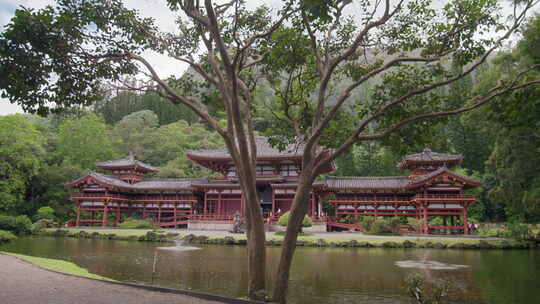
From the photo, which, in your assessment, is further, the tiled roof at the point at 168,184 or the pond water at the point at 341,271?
the tiled roof at the point at 168,184

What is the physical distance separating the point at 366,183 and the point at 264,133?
916 inches

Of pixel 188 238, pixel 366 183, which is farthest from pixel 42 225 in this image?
pixel 366 183

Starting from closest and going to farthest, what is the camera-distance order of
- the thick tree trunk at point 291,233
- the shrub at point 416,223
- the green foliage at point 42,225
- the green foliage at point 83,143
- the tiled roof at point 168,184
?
the thick tree trunk at point 291,233 < the green foliage at point 42,225 < the shrub at point 416,223 < the tiled roof at point 168,184 < the green foliage at point 83,143

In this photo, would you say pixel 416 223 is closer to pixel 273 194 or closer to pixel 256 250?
pixel 273 194

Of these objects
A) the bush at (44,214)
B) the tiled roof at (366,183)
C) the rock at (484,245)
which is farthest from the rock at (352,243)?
the bush at (44,214)

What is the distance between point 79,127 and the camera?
140 ft

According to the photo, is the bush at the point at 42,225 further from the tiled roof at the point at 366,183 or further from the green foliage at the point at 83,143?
the tiled roof at the point at 366,183

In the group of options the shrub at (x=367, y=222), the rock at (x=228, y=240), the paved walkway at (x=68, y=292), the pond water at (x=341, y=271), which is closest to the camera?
the paved walkway at (x=68, y=292)

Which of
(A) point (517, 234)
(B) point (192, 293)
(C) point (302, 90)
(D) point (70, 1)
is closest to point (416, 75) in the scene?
(C) point (302, 90)

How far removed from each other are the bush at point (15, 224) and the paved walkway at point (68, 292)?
Result: 20033mm

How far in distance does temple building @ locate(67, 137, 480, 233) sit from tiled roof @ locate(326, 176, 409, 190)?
8cm

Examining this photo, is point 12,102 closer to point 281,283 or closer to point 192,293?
point 192,293

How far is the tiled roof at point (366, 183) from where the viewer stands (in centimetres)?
2967

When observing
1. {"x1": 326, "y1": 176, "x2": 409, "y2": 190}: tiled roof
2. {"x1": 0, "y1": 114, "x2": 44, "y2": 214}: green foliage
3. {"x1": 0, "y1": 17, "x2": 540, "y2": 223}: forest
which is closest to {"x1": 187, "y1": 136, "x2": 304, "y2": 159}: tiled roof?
{"x1": 326, "y1": 176, "x2": 409, "y2": 190}: tiled roof
